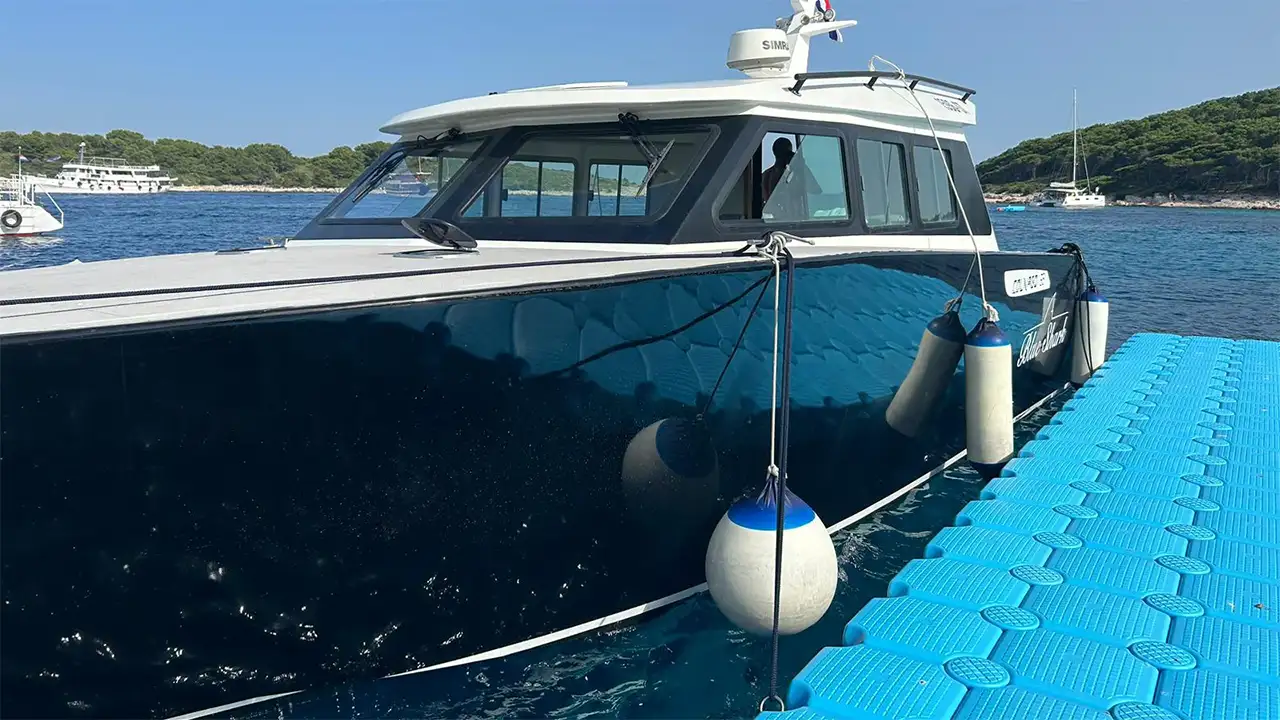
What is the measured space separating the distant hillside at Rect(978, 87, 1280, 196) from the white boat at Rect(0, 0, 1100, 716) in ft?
284

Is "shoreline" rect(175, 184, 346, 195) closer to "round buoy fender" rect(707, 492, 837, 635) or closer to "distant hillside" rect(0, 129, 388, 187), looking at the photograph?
"distant hillside" rect(0, 129, 388, 187)

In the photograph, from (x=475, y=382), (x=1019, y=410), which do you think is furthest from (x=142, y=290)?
(x=1019, y=410)

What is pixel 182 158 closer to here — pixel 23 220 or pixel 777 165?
pixel 23 220

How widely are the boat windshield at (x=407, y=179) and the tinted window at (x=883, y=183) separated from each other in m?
2.07

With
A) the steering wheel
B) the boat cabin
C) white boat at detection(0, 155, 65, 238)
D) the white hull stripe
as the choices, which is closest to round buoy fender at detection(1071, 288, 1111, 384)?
the boat cabin

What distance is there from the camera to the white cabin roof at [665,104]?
394 centimetres

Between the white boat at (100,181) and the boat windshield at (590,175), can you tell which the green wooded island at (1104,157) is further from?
the boat windshield at (590,175)

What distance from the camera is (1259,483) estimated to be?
4.71m

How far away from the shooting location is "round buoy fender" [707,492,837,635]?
3.05 metres

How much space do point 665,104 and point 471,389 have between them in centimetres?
181

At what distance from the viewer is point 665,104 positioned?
3930mm

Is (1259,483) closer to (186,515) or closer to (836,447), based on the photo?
(836,447)

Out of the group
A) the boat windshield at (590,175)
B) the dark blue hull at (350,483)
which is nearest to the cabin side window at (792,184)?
the boat windshield at (590,175)

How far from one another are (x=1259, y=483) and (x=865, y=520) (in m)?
2.10
